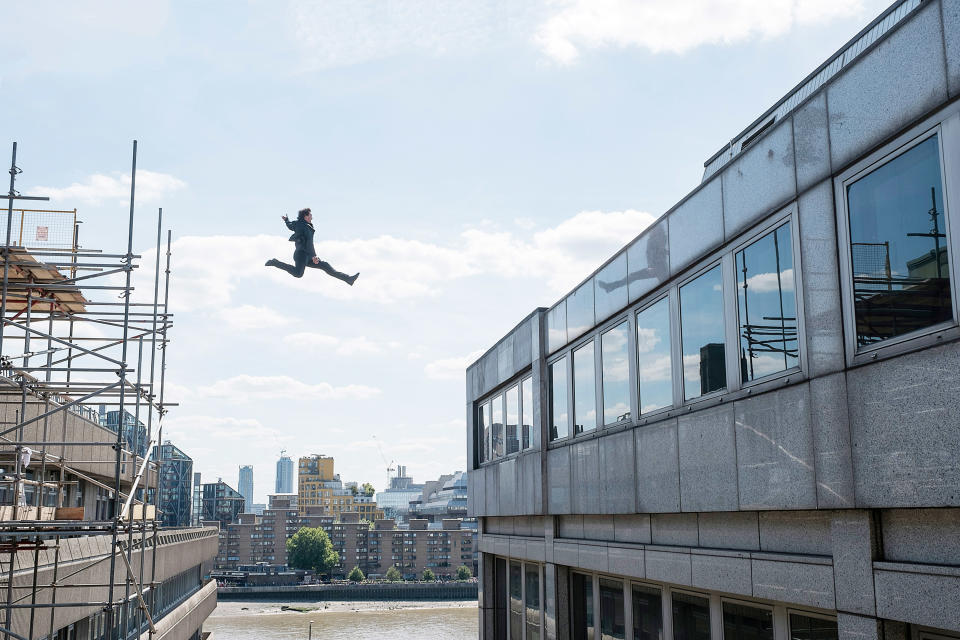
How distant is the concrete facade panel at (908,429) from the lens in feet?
23.1

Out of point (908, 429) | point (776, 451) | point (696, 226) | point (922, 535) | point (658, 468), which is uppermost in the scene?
point (696, 226)

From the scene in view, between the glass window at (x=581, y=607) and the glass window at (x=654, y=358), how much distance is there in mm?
4449

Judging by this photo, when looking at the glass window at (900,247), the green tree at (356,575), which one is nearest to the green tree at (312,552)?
the green tree at (356,575)

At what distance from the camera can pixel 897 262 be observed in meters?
7.86

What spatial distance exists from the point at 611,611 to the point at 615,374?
3.84m

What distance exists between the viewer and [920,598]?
Answer: 24.1 ft

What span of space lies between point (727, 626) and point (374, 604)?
134 m

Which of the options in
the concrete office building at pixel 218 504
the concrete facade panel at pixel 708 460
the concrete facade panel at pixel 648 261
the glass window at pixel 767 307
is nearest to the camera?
the glass window at pixel 767 307

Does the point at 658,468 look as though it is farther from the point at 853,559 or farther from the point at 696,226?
the point at 853,559

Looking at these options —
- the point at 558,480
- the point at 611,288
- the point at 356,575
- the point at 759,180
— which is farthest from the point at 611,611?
the point at 356,575

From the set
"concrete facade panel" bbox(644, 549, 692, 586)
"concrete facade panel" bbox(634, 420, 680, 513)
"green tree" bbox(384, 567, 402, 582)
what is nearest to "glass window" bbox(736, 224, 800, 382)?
"concrete facade panel" bbox(634, 420, 680, 513)

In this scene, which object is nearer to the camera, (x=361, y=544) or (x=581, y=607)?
(x=581, y=607)

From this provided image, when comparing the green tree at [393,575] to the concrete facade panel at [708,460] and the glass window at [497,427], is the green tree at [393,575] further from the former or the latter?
the concrete facade panel at [708,460]

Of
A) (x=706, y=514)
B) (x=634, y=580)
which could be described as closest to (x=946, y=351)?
(x=706, y=514)
